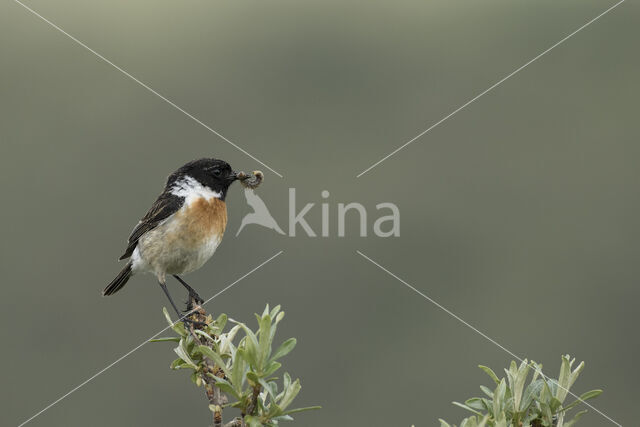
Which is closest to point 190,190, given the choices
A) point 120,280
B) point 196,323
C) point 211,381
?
point 120,280

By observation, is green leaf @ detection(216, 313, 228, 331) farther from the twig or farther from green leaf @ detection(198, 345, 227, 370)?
green leaf @ detection(198, 345, 227, 370)

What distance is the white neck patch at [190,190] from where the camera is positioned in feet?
19.5

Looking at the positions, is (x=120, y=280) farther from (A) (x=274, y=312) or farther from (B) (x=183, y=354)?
(A) (x=274, y=312)

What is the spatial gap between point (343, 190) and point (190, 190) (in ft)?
185

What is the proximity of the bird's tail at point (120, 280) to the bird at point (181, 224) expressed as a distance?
5 cm

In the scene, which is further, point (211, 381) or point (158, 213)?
point (158, 213)

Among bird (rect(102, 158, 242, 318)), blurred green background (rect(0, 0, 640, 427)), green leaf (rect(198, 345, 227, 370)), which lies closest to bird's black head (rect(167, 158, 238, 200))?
bird (rect(102, 158, 242, 318))

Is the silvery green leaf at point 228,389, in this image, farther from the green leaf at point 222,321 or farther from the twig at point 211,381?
the green leaf at point 222,321

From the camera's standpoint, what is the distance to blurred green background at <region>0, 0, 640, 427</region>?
166ft

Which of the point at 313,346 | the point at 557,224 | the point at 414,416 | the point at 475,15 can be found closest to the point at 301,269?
the point at 313,346

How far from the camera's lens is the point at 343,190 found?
204ft

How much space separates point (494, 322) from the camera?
56.8 meters

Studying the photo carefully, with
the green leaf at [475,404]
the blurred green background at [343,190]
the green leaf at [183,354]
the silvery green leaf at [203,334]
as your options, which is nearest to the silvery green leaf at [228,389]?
the green leaf at [183,354]

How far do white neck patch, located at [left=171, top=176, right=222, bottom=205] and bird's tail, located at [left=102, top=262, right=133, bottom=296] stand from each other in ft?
1.87
